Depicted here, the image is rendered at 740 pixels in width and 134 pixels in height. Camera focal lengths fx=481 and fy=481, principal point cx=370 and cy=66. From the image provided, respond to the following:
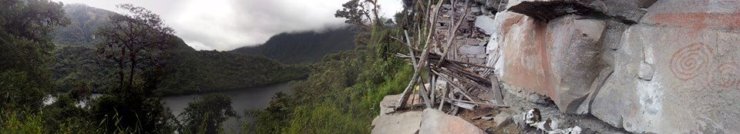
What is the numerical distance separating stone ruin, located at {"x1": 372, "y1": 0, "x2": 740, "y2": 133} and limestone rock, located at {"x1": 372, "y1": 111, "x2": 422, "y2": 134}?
6.35 ft

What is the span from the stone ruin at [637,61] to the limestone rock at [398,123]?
1.94m

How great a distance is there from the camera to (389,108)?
19.3ft

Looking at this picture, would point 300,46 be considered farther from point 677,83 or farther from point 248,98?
point 677,83

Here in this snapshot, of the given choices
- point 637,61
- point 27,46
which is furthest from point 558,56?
point 27,46

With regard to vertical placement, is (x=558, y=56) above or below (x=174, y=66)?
above

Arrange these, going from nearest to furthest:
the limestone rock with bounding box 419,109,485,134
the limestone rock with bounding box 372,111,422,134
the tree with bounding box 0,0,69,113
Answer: the limestone rock with bounding box 419,109,485,134, the limestone rock with bounding box 372,111,422,134, the tree with bounding box 0,0,69,113

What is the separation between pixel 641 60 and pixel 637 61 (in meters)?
0.02

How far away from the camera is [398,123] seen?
5230 mm

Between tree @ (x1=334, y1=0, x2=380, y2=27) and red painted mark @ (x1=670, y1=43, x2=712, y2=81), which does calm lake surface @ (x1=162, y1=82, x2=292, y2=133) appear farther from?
red painted mark @ (x1=670, y1=43, x2=712, y2=81)

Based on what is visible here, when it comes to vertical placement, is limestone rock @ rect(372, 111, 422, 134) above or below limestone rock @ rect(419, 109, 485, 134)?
below

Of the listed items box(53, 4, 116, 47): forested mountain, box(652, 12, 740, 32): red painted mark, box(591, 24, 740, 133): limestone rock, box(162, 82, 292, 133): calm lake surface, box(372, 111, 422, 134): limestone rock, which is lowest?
box(162, 82, 292, 133): calm lake surface

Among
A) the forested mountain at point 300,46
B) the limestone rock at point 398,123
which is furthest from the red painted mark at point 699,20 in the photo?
the forested mountain at point 300,46

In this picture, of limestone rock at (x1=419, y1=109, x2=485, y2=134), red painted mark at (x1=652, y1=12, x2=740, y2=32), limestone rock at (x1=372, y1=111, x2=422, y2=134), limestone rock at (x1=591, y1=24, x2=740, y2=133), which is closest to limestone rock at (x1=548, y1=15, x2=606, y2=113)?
limestone rock at (x1=591, y1=24, x2=740, y2=133)

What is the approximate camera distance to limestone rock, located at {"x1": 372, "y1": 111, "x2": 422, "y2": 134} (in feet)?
16.2
